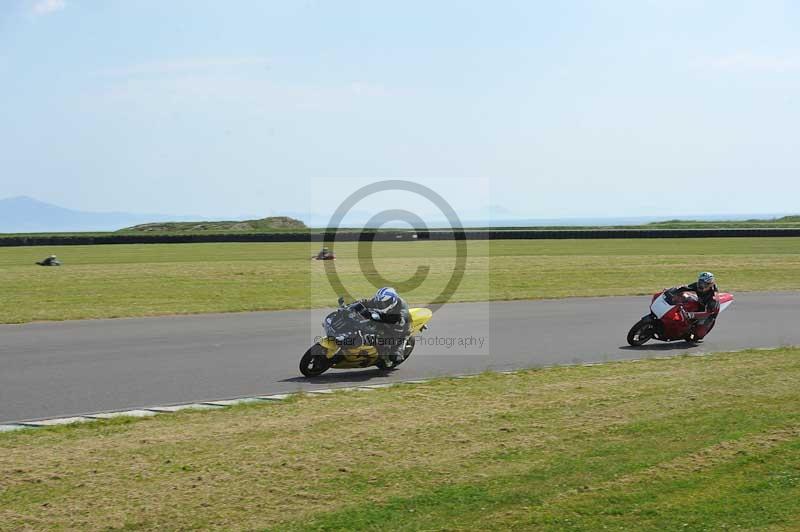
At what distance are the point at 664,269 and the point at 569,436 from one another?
28796 millimetres

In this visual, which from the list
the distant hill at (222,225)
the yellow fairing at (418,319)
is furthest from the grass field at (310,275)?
the distant hill at (222,225)

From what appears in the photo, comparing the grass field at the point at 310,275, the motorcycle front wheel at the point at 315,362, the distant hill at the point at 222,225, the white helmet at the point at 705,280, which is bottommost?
the motorcycle front wheel at the point at 315,362

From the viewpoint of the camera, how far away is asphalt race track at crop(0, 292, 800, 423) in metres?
12.4

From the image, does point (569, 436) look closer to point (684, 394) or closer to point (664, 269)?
point (684, 394)

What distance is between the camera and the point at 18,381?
42.9 feet

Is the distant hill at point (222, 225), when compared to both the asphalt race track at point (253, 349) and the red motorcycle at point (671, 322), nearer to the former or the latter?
the asphalt race track at point (253, 349)

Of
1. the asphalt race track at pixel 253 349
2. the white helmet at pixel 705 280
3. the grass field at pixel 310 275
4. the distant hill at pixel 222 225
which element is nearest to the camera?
the asphalt race track at pixel 253 349

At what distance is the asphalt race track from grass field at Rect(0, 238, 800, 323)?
3.13 meters

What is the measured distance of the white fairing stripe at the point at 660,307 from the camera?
17.6m

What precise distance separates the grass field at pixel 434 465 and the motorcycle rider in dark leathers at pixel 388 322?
2.30m

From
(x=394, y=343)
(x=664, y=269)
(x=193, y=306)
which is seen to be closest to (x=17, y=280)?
(x=193, y=306)

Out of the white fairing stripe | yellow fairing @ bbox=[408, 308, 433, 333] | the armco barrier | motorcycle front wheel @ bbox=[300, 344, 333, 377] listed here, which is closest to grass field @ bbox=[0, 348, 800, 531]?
motorcycle front wheel @ bbox=[300, 344, 333, 377]

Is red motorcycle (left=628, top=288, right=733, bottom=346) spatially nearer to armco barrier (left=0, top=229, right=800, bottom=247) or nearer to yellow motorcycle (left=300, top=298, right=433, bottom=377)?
yellow motorcycle (left=300, top=298, right=433, bottom=377)

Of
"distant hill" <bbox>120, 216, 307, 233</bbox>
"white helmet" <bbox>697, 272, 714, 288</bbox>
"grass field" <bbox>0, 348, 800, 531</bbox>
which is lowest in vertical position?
"grass field" <bbox>0, 348, 800, 531</bbox>
